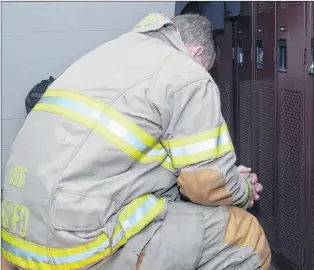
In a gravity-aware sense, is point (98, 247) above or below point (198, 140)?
below

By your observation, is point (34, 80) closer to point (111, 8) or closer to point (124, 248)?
point (111, 8)

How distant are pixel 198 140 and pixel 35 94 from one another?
2837mm

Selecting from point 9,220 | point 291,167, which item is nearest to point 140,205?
point 9,220

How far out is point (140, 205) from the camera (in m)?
1.98

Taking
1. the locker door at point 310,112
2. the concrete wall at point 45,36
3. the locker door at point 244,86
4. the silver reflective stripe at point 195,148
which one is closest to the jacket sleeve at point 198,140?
the silver reflective stripe at point 195,148

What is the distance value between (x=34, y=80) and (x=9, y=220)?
2846mm

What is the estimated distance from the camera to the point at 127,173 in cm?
197

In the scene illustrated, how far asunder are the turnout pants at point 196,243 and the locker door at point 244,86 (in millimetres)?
1337

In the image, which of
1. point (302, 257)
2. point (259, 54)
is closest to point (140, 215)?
point (302, 257)

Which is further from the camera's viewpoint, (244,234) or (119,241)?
(244,234)

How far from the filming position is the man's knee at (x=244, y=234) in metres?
2.09

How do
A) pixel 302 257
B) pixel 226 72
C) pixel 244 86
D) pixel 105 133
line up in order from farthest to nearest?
1. pixel 226 72
2. pixel 244 86
3. pixel 302 257
4. pixel 105 133

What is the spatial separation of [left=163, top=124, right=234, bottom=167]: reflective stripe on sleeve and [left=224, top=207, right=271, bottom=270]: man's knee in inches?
10.6

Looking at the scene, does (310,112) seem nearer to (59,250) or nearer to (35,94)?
(59,250)
